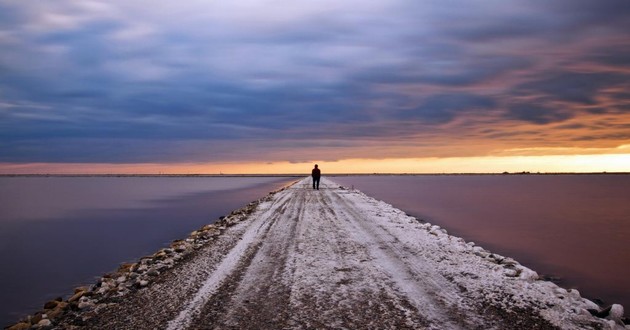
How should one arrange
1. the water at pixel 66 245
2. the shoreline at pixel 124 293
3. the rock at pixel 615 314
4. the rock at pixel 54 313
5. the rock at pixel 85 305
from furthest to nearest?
the water at pixel 66 245 < the rock at pixel 85 305 < the rock at pixel 54 313 < the shoreline at pixel 124 293 < the rock at pixel 615 314

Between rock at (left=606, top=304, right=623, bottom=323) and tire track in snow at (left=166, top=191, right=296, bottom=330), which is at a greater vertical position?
rock at (left=606, top=304, right=623, bottom=323)

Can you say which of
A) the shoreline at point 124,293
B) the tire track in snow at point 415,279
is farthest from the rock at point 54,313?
the tire track in snow at point 415,279

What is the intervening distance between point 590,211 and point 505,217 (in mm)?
10305

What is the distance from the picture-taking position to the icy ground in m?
6.62

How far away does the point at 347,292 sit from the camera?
317 inches

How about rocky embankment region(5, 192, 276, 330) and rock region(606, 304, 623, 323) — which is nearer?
rock region(606, 304, 623, 323)

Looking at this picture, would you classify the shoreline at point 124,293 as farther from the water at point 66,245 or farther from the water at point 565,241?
the water at point 565,241

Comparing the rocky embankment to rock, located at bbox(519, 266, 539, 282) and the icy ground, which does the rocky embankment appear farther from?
rock, located at bbox(519, 266, 539, 282)

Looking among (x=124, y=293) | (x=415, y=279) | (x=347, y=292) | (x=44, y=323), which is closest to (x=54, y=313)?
(x=44, y=323)

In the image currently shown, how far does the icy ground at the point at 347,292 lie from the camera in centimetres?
662

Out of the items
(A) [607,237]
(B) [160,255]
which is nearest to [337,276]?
(B) [160,255]

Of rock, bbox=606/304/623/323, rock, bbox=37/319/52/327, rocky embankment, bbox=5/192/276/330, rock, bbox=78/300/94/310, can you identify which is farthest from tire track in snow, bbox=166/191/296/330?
rock, bbox=606/304/623/323

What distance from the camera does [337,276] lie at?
9.21 m

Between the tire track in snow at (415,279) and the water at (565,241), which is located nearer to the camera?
the tire track in snow at (415,279)
